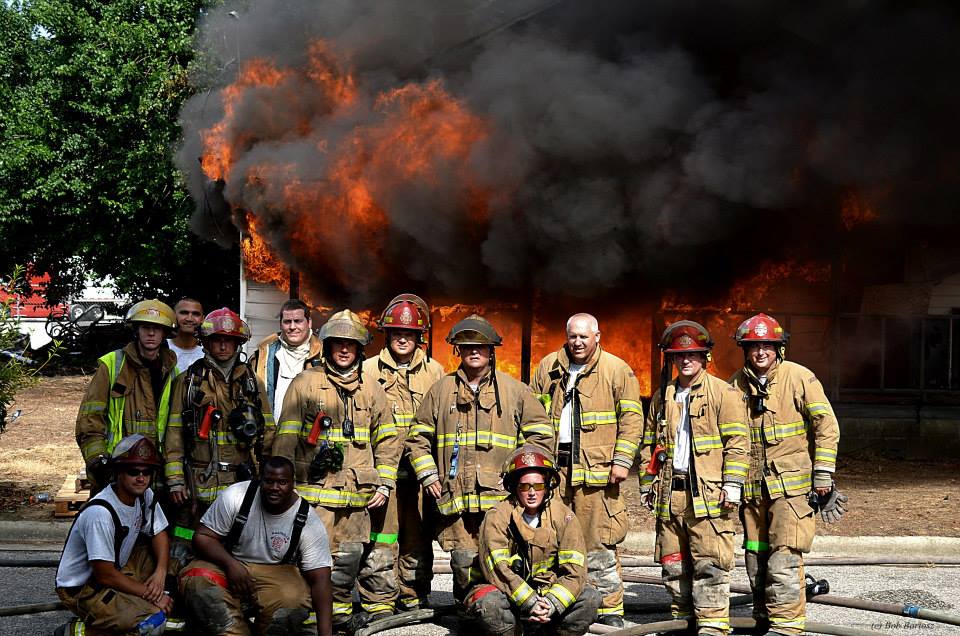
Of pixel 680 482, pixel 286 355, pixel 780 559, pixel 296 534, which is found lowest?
pixel 780 559

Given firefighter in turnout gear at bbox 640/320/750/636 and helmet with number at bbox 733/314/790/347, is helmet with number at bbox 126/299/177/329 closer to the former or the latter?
firefighter in turnout gear at bbox 640/320/750/636

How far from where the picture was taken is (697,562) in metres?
5.61

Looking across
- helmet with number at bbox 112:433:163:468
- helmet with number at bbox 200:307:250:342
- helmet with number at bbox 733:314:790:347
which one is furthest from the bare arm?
helmet with number at bbox 733:314:790:347

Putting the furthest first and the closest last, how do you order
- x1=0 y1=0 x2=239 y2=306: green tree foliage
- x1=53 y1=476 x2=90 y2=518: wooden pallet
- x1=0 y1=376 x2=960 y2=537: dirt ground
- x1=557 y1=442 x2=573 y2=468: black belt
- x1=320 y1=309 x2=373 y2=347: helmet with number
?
x1=0 y1=0 x2=239 y2=306: green tree foliage → x1=0 y1=376 x2=960 y2=537: dirt ground → x1=53 y1=476 x2=90 y2=518: wooden pallet → x1=557 y1=442 x2=573 y2=468: black belt → x1=320 y1=309 x2=373 y2=347: helmet with number

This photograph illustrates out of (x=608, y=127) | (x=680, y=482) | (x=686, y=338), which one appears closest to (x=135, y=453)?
(x=680, y=482)

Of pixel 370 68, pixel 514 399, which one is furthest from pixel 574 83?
pixel 514 399

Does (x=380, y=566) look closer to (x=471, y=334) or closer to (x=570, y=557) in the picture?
(x=570, y=557)

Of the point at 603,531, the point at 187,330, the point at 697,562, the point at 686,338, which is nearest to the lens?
the point at 697,562

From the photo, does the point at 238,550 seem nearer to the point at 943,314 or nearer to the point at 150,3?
the point at 943,314

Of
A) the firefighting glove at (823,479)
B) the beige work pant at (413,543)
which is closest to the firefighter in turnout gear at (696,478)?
the firefighting glove at (823,479)

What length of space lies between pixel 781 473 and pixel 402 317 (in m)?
2.37

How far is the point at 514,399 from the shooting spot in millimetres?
5957

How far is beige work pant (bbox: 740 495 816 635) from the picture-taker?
5578mm

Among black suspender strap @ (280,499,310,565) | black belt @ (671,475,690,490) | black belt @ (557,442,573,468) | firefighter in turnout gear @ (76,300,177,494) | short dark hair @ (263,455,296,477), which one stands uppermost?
firefighter in turnout gear @ (76,300,177,494)
